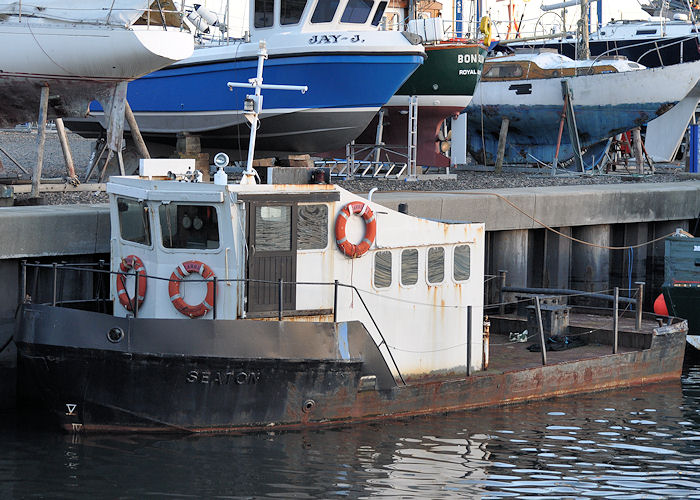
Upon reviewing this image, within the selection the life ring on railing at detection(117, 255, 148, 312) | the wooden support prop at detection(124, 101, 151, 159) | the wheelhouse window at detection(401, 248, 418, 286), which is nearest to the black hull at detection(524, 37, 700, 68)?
the wooden support prop at detection(124, 101, 151, 159)

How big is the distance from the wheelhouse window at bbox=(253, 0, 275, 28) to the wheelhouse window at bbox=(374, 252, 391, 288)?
1063 cm

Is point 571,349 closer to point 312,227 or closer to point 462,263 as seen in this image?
point 462,263

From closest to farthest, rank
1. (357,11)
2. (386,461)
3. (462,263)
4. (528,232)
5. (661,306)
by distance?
(386,461) < (462,263) < (528,232) < (661,306) < (357,11)

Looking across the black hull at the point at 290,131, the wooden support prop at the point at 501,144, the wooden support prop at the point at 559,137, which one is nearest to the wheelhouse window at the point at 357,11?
the black hull at the point at 290,131

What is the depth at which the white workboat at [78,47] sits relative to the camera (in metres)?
16.7

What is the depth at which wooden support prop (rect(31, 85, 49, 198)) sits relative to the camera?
1598 cm

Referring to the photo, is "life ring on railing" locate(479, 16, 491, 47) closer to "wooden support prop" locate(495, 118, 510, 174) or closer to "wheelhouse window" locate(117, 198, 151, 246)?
"wooden support prop" locate(495, 118, 510, 174)

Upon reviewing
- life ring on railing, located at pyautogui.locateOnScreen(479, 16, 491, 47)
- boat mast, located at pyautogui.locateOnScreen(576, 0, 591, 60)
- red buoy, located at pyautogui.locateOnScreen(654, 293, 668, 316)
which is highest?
boat mast, located at pyautogui.locateOnScreen(576, 0, 591, 60)

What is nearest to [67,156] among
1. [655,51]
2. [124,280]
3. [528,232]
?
[124,280]

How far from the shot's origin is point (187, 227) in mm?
11445

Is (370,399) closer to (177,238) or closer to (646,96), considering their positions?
(177,238)

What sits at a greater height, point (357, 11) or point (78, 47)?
point (357, 11)

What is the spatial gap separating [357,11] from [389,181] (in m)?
3.36

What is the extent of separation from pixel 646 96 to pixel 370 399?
18.1 meters
